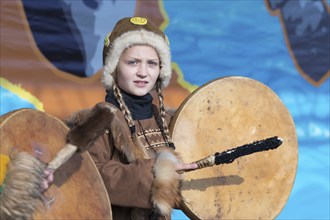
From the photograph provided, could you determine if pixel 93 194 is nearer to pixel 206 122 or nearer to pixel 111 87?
pixel 111 87

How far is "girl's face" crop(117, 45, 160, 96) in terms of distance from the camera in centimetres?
221

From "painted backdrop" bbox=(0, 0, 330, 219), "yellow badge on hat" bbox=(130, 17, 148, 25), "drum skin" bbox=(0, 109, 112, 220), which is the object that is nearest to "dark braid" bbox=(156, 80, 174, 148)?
"yellow badge on hat" bbox=(130, 17, 148, 25)

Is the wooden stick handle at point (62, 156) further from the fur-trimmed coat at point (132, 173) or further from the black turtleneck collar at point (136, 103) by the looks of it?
the black turtleneck collar at point (136, 103)

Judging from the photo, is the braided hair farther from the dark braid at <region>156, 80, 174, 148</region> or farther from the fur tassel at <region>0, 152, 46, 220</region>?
the fur tassel at <region>0, 152, 46, 220</region>

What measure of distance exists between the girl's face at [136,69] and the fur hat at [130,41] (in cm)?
2

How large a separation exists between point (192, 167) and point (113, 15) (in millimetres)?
1615

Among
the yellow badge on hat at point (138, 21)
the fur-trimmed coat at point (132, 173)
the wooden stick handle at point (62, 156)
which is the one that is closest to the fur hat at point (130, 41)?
the yellow badge on hat at point (138, 21)

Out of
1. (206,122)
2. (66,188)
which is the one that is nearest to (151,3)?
(206,122)

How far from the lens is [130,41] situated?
87.0 inches

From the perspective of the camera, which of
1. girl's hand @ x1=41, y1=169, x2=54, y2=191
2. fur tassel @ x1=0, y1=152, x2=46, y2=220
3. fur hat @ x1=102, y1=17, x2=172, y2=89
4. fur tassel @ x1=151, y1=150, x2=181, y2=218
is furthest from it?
fur hat @ x1=102, y1=17, x2=172, y2=89

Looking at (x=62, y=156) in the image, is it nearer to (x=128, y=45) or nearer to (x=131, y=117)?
(x=131, y=117)

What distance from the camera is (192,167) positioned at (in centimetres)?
206

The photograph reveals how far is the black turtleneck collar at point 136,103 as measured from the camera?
88.1 inches

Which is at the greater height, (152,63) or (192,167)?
(152,63)
